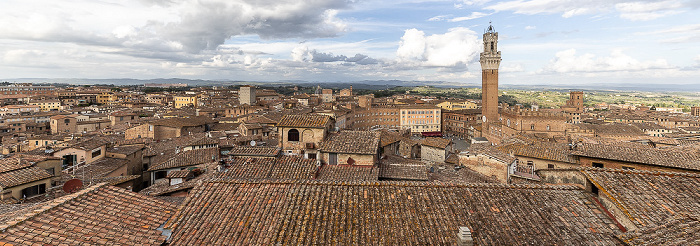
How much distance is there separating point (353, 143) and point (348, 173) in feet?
8.26

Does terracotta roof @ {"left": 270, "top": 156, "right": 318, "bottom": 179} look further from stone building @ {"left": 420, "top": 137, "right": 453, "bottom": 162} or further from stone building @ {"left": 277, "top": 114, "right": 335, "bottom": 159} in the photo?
A: stone building @ {"left": 420, "top": 137, "right": 453, "bottom": 162}

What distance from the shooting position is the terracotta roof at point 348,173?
56.1ft

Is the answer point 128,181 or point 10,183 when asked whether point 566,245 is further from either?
point 128,181

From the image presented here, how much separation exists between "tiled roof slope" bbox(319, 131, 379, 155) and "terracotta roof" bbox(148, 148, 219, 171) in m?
9.67

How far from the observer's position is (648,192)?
902cm

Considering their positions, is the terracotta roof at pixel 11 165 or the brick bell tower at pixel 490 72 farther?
the brick bell tower at pixel 490 72

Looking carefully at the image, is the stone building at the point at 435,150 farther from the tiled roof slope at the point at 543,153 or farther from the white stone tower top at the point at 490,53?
the white stone tower top at the point at 490,53

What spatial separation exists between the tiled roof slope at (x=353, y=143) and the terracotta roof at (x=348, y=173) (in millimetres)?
848

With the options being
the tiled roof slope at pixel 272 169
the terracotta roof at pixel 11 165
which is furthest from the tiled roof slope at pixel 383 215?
the terracotta roof at pixel 11 165

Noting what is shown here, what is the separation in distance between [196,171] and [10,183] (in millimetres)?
8115

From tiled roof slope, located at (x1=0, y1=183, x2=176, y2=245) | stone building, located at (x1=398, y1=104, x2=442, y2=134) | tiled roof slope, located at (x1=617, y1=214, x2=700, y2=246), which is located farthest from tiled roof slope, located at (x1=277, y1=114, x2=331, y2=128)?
stone building, located at (x1=398, y1=104, x2=442, y2=134)

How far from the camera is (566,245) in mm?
7902

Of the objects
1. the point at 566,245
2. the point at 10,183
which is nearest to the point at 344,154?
the point at 566,245

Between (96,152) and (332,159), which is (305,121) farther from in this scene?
(96,152)
